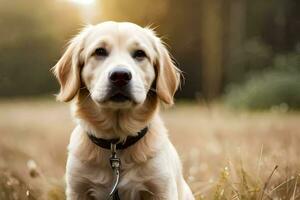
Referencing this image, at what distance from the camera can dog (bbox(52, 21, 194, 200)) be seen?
401 cm

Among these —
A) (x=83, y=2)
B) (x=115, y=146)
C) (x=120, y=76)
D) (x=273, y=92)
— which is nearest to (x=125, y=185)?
(x=115, y=146)

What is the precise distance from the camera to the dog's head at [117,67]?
3936 mm

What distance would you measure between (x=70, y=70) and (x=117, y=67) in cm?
56

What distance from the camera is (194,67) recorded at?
17.6 meters

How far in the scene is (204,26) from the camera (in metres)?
18.2

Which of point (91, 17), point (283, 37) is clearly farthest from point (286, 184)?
point (283, 37)

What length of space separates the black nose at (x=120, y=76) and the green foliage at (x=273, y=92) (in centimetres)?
1054

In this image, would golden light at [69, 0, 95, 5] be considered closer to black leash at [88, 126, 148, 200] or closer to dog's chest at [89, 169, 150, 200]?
black leash at [88, 126, 148, 200]

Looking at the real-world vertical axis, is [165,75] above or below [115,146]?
above

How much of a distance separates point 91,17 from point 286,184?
10091 mm

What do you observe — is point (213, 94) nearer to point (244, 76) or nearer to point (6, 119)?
point (244, 76)

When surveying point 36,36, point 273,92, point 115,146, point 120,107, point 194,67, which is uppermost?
point 120,107

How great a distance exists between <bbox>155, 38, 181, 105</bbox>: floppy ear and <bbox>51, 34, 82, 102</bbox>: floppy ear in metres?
0.48

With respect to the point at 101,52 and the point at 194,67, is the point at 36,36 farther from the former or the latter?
the point at 101,52
